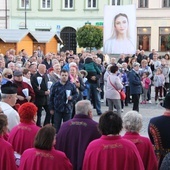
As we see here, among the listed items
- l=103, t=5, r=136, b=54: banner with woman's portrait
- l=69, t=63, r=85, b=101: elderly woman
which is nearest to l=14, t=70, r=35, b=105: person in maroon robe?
l=69, t=63, r=85, b=101: elderly woman

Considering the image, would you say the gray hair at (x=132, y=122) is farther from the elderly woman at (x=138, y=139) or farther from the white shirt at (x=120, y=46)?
the white shirt at (x=120, y=46)

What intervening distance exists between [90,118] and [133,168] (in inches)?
64.3

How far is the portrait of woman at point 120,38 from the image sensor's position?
28.9 metres

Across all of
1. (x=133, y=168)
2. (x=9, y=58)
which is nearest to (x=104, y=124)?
(x=133, y=168)

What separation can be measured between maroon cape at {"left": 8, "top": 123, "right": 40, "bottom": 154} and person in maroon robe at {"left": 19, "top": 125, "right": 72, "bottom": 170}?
4.90 feet

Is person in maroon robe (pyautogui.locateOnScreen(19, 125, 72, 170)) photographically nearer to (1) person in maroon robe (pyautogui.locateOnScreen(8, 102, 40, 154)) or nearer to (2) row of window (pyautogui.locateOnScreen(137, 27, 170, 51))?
(1) person in maroon robe (pyautogui.locateOnScreen(8, 102, 40, 154))

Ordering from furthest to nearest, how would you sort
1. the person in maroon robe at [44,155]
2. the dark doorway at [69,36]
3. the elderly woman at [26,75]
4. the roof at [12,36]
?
the dark doorway at [69,36]
the roof at [12,36]
the elderly woman at [26,75]
the person in maroon robe at [44,155]

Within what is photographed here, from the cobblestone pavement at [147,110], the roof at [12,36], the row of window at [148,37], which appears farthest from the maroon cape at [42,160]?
the row of window at [148,37]

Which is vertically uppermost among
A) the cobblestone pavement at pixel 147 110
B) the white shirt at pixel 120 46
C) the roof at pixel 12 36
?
the roof at pixel 12 36

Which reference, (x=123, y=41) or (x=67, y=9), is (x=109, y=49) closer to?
(x=123, y=41)

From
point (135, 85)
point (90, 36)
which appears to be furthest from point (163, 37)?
point (135, 85)

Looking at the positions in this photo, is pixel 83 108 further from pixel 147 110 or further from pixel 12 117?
pixel 147 110

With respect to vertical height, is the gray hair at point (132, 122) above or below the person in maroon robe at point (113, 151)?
above

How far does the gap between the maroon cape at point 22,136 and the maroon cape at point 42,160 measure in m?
1.49
